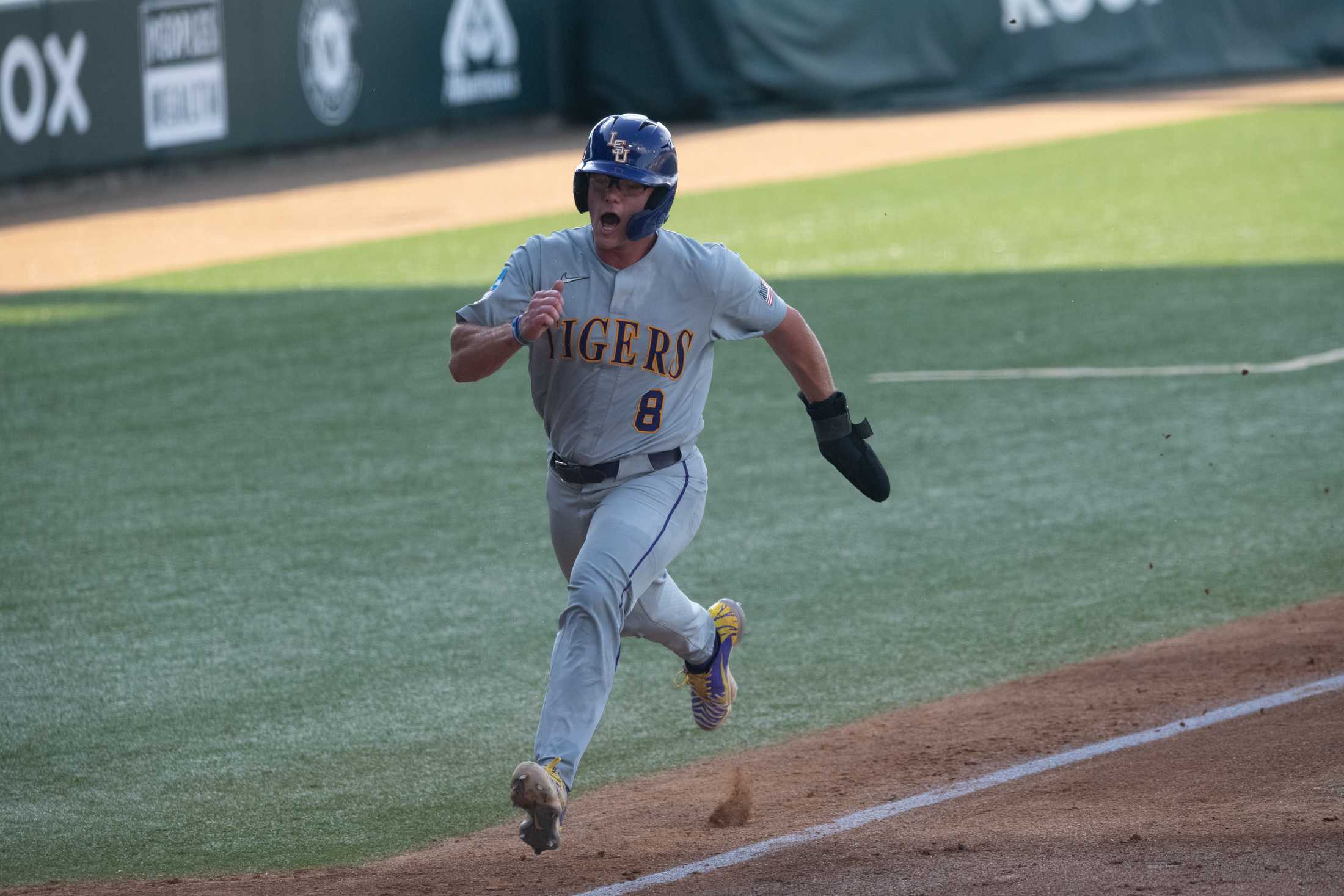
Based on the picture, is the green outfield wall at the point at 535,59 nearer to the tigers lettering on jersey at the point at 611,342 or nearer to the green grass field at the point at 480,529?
the green grass field at the point at 480,529

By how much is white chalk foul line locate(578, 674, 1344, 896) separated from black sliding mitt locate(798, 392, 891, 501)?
0.95m

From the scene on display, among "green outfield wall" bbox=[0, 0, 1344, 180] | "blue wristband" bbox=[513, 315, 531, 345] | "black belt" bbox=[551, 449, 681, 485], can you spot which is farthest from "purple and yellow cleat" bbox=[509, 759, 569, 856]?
"green outfield wall" bbox=[0, 0, 1344, 180]

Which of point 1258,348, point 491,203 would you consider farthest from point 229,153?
point 1258,348

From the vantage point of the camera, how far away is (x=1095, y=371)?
39.2 ft

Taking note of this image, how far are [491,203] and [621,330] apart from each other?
16.2 meters

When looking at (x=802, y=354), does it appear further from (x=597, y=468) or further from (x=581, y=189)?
(x=581, y=189)

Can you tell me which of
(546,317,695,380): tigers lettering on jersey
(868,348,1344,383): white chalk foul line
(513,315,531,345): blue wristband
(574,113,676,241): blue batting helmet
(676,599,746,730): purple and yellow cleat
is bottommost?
(868,348,1344,383): white chalk foul line

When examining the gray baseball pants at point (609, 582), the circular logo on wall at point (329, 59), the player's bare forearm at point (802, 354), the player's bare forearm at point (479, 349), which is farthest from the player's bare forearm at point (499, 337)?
the circular logo on wall at point (329, 59)

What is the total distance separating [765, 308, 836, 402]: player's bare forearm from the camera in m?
5.82

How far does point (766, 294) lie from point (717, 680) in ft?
4.45

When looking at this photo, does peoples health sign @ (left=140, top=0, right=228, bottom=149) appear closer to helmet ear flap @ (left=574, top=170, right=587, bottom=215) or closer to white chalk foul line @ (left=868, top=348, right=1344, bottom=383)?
white chalk foul line @ (left=868, top=348, right=1344, bottom=383)

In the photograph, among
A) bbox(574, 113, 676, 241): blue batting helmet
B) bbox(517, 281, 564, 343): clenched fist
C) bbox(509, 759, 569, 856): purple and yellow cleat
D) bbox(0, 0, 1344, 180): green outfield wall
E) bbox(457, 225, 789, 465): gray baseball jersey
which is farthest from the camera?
bbox(0, 0, 1344, 180): green outfield wall

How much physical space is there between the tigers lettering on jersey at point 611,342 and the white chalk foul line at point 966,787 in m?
1.45

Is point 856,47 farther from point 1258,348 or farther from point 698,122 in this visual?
point 1258,348
